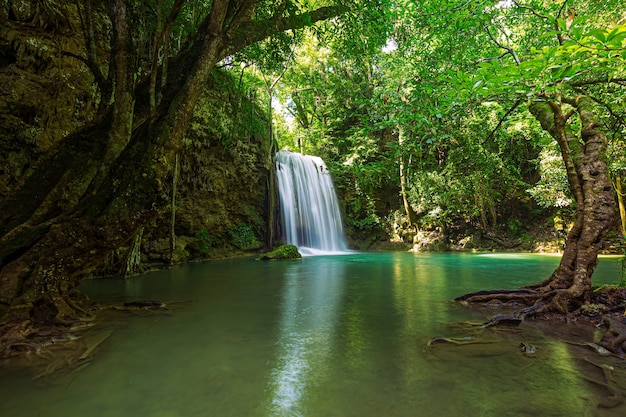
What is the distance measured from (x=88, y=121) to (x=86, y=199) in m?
4.26

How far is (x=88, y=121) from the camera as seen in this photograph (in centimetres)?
692

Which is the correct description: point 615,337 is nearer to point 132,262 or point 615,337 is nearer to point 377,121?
point 377,121

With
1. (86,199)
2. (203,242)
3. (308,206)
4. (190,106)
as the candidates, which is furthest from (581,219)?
(308,206)

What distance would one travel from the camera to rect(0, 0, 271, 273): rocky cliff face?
6125 millimetres

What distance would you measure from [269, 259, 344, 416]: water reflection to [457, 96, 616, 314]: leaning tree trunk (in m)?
2.57

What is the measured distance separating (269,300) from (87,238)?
291 cm

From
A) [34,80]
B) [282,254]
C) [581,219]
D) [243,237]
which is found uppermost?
[34,80]

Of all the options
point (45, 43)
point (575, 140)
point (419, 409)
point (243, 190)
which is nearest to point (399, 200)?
point (243, 190)

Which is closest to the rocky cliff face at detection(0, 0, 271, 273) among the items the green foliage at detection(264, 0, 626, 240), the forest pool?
the forest pool

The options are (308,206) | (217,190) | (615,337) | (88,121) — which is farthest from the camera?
(308,206)

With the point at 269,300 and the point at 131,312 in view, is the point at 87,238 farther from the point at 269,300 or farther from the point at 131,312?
the point at 269,300

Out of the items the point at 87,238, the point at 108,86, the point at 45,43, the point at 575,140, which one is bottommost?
the point at 87,238

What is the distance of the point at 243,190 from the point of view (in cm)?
1630

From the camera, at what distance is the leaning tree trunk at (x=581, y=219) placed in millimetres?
3951
